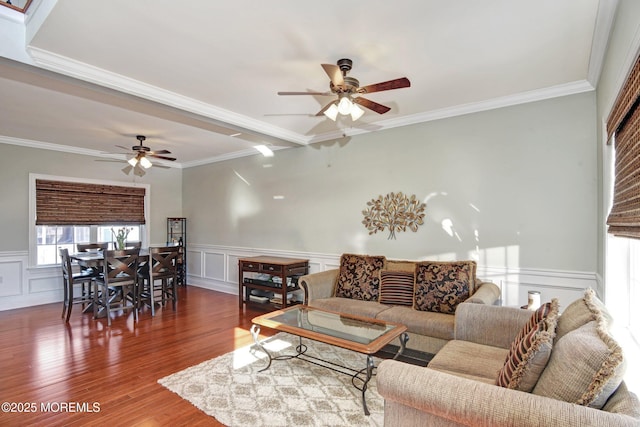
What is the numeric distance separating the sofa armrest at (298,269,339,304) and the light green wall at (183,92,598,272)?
708 mm

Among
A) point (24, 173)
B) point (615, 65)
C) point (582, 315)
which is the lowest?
point (582, 315)

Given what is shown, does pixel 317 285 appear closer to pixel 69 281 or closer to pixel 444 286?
pixel 444 286

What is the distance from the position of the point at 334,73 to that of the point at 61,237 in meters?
5.93

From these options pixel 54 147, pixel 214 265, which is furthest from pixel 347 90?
pixel 54 147

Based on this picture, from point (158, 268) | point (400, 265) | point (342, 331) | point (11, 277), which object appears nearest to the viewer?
point (342, 331)

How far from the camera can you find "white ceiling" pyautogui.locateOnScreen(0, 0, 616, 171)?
211 cm

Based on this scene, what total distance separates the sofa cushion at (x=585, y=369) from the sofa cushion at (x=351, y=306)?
2108 mm

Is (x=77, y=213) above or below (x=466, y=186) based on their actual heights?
below

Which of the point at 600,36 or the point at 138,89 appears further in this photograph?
the point at 138,89

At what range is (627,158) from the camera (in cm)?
187

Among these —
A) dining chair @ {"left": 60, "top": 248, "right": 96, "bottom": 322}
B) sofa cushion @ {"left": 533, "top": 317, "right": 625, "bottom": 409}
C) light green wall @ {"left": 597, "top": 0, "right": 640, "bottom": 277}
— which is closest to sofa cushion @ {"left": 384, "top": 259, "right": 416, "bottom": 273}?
light green wall @ {"left": 597, "top": 0, "right": 640, "bottom": 277}

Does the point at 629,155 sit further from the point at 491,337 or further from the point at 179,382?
the point at 179,382

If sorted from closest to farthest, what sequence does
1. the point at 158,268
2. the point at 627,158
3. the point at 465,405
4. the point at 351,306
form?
the point at 465,405, the point at 627,158, the point at 351,306, the point at 158,268

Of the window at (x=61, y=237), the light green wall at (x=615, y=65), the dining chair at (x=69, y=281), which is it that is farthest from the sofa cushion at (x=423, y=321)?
the window at (x=61, y=237)
